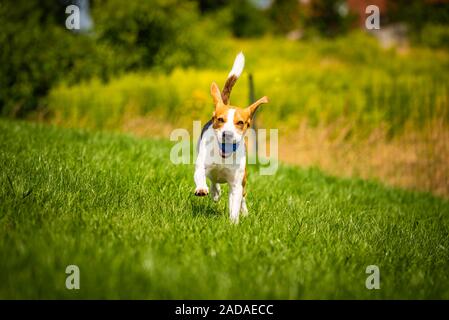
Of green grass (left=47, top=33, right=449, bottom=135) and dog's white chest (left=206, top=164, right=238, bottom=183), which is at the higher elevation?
green grass (left=47, top=33, right=449, bottom=135)

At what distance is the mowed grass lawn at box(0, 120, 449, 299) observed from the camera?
2.78 meters

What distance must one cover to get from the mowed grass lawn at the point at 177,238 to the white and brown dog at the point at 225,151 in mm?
318

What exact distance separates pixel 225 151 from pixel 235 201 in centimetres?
49

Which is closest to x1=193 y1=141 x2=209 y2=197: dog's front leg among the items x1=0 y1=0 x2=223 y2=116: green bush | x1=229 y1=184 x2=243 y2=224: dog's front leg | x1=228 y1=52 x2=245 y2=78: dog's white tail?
x1=229 y1=184 x2=243 y2=224: dog's front leg

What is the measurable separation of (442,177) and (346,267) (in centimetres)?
758

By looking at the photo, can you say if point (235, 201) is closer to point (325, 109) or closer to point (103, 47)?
point (325, 109)

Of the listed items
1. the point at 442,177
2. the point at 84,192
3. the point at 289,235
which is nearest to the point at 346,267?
the point at 289,235

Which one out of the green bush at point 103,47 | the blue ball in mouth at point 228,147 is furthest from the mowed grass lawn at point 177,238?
the green bush at point 103,47

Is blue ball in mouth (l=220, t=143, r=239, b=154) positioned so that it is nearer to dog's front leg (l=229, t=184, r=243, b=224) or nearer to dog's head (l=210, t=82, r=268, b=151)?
dog's head (l=210, t=82, r=268, b=151)

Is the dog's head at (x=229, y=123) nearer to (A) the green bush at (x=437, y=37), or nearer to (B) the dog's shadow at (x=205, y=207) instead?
(B) the dog's shadow at (x=205, y=207)

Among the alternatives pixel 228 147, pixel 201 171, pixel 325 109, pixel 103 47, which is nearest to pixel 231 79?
pixel 228 147

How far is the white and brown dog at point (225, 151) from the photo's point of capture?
3.98m

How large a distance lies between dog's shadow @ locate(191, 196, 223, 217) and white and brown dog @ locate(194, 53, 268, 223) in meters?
0.34

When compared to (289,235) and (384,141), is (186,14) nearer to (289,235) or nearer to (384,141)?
(384,141)
